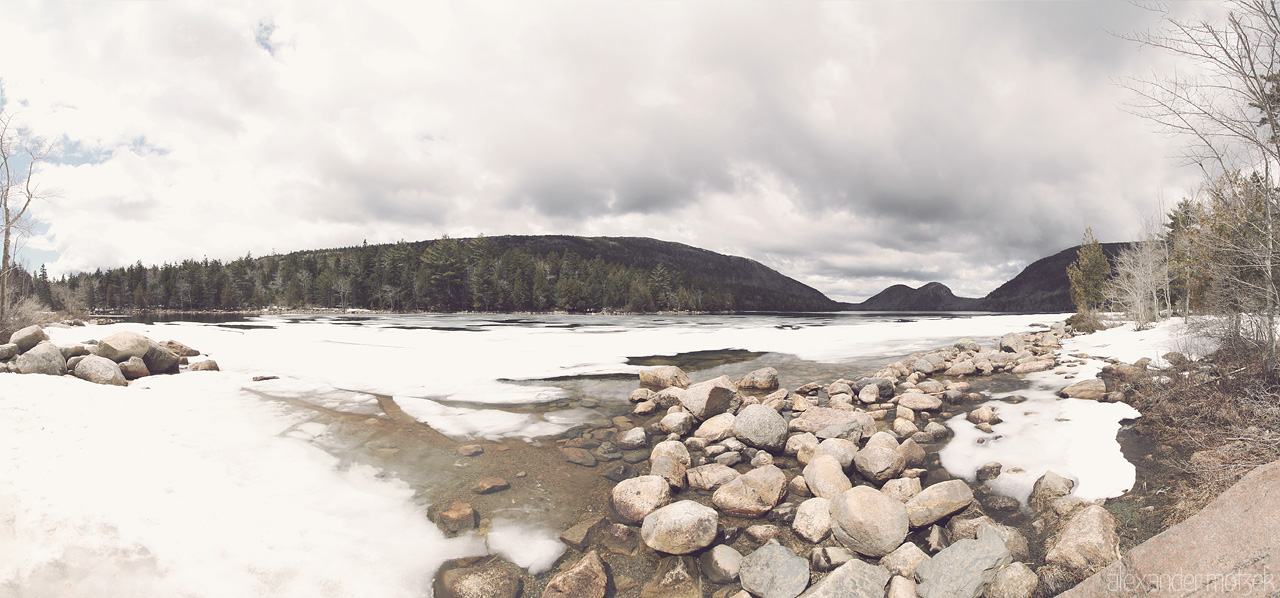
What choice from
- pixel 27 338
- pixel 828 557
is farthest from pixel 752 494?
pixel 27 338

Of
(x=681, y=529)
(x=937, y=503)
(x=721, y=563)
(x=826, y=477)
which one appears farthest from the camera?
(x=826, y=477)

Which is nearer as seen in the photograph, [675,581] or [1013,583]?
[1013,583]

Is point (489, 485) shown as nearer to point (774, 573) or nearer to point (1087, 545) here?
point (774, 573)

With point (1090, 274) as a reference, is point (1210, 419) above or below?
below

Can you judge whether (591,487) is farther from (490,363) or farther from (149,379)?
(149,379)

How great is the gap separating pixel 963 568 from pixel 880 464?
2.33 meters

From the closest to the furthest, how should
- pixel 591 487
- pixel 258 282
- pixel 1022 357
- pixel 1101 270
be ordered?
pixel 591 487, pixel 1022 357, pixel 1101 270, pixel 258 282

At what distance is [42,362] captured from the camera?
361 inches

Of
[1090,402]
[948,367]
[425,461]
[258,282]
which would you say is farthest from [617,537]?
[258,282]

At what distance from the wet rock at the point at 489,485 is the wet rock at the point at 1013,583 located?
5261 millimetres

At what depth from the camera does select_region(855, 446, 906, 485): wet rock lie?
5.93m

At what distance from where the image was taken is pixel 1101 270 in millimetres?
46500

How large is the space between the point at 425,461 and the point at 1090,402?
38.5ft

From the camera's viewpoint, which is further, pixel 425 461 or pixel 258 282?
pixel 258 282
